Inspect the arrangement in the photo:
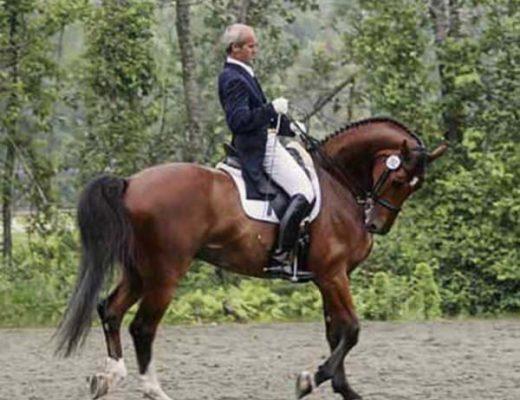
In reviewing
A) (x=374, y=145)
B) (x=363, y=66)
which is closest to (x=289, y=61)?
(x=363, y=66)

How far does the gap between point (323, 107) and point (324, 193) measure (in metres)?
11.8

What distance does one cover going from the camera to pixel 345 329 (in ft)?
28.3

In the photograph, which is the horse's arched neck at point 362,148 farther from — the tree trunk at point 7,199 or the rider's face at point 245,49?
the tree trunk at point 7,199

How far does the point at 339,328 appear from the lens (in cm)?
870

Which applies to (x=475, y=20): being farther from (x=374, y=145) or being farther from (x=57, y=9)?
(x=374, y=145)

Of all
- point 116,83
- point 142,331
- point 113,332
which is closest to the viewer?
point 113,332

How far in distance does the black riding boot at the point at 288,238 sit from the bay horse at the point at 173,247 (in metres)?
0.07

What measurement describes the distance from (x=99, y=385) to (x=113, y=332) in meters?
0.38

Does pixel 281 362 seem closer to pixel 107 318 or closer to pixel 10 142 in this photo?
pixel 107 318

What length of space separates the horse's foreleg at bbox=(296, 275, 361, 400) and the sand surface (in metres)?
0.28

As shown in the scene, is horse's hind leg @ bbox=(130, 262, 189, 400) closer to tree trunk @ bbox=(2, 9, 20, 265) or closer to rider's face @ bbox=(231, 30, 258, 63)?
rider's face @ bbox=(231, 30, 258, 63)

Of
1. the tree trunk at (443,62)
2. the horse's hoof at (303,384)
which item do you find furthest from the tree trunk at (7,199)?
the horse's hoof at (303,384)

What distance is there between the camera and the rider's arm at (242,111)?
8.58 m

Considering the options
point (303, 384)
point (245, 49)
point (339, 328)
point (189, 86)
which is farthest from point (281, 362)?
point (189, 86)
